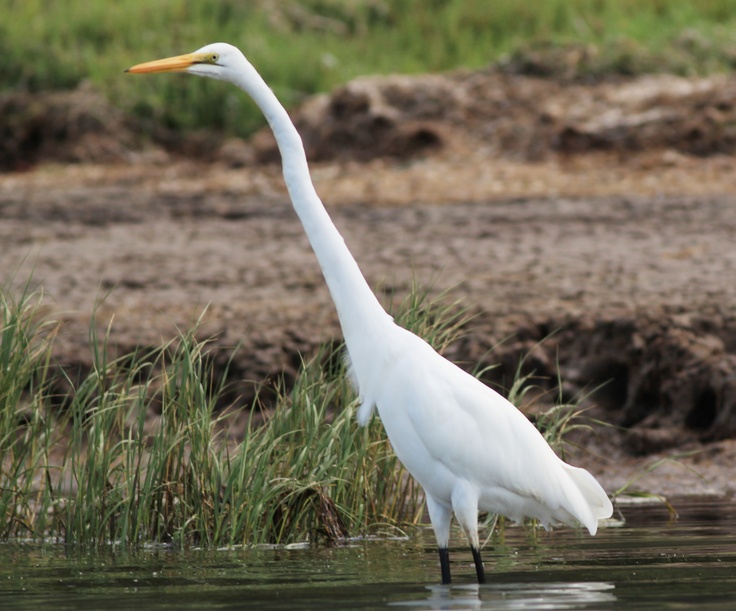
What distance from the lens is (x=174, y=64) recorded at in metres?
4.71

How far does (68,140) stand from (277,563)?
10.3 meters

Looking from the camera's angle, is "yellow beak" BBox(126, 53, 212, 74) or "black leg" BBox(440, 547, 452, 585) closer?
"yellow beak" BBox(126, 53, 212, 74)

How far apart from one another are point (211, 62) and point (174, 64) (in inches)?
6.6

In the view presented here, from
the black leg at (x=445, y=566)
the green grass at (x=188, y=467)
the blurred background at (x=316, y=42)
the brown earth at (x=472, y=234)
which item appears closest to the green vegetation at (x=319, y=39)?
the blurred background at (x=316, y=42)

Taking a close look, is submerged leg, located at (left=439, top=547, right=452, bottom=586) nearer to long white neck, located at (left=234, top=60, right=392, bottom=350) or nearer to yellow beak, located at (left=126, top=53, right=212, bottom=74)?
long white neck, located at (left=234, top=60, right=392, bottom=350)

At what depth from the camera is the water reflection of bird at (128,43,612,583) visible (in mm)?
4836

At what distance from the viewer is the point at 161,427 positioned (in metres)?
5.60

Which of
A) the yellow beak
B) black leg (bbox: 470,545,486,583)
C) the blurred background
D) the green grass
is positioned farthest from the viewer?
the blurred background

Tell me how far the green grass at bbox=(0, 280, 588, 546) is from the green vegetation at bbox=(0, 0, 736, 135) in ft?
29.9

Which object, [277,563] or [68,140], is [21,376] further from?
[68,140]

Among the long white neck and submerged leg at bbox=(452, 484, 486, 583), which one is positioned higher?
the long white neck

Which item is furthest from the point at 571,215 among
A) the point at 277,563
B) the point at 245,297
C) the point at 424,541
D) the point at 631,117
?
the point at 277,563

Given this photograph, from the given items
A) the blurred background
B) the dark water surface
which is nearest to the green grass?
the dark water surface

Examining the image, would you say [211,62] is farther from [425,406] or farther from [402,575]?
[402,575]
